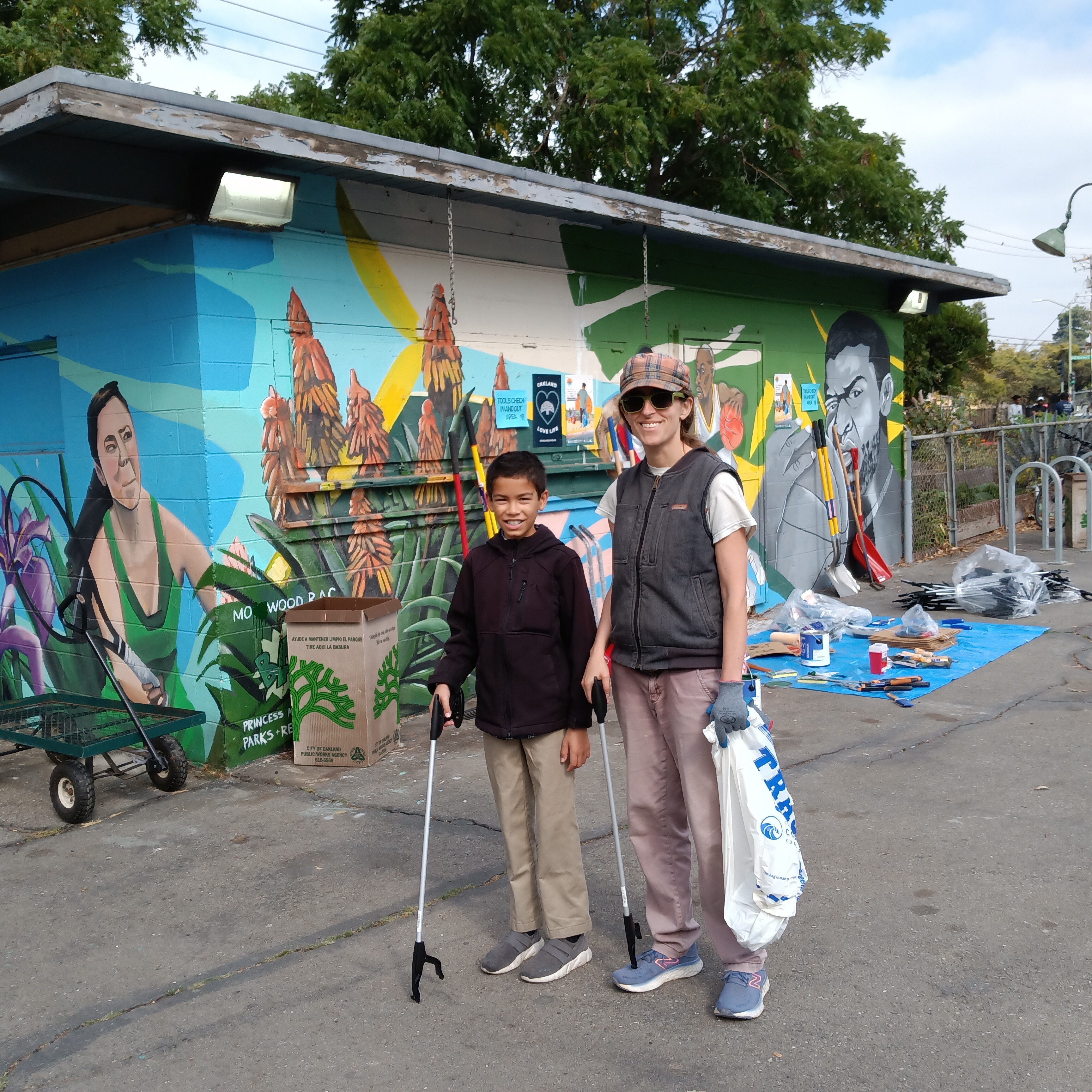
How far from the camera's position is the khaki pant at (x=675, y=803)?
136 inches

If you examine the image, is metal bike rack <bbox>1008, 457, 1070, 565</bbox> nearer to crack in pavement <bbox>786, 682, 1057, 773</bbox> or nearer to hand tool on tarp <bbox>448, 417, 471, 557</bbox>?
crack in pavement <bbox>786, 682, 1057, 773</bbox>

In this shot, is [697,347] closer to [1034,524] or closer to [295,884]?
[295,884]

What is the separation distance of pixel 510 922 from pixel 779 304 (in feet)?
27.1

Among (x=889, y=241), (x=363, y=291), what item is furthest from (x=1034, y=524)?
(x=363, y=291)

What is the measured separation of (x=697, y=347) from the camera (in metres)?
9.89

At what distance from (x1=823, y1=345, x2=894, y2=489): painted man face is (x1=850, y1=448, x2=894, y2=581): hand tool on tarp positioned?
0.39 feet

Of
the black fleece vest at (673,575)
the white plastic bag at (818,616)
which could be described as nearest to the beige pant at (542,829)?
the black fleece vest at (673,575)

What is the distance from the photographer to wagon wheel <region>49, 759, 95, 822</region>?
17.6 ft

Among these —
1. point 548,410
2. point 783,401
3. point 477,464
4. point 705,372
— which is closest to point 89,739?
point 477,464

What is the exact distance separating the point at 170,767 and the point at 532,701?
293cm

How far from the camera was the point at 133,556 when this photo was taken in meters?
6.52

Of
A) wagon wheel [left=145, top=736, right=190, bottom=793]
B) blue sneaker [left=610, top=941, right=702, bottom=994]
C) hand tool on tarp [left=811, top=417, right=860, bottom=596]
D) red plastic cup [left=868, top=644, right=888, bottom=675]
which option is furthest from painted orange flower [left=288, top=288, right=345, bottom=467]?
hand tool on tarp [left=811, top=417, right=860, bottom=596]

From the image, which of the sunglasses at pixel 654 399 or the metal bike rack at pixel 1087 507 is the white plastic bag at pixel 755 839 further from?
the metal bike rack at pixel 1087 507

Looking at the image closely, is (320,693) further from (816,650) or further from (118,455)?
(816,650)
